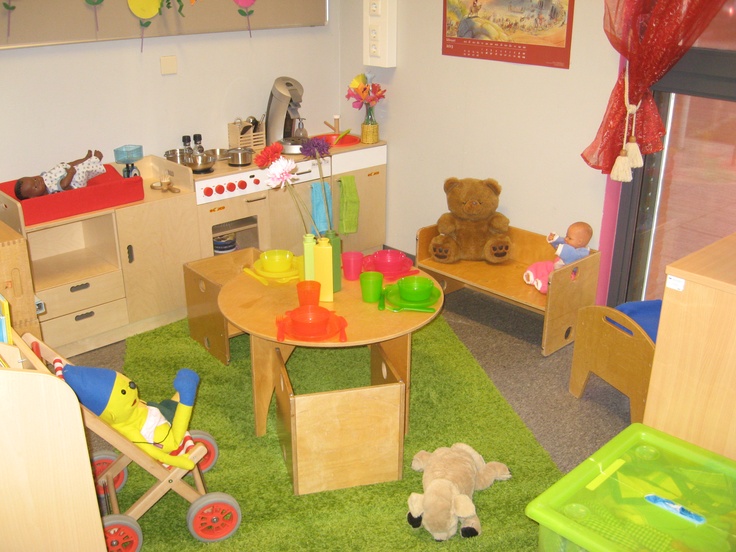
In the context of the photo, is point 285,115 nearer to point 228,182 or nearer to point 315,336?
point 228,182

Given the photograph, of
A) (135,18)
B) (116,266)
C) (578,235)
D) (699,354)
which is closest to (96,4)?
(135,18)

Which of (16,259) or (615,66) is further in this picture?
(615,66)

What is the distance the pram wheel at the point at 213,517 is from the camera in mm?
2688

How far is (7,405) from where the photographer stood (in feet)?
6.48

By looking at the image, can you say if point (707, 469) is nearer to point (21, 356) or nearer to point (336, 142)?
point (21, 356)

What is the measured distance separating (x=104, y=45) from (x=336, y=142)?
144 centimetres

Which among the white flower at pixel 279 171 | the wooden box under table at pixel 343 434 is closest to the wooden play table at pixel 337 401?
the wooden box under table at pixel 343 434

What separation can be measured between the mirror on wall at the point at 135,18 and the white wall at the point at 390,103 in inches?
3.1

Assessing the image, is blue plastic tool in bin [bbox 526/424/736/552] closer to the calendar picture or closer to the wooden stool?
the wooden stool

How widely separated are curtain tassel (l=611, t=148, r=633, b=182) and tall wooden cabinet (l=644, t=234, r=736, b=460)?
127 centimetres

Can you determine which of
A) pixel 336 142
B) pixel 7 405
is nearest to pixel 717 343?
pixel 7 405

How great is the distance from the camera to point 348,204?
480 cm

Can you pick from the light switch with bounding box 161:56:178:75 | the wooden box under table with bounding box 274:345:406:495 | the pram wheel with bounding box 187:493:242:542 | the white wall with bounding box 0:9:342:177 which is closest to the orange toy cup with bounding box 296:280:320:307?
the wooden box under table with bounding box 274:345:406:495

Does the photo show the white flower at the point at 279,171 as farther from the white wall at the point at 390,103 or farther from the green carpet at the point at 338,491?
the white wall at the point at 390,103
